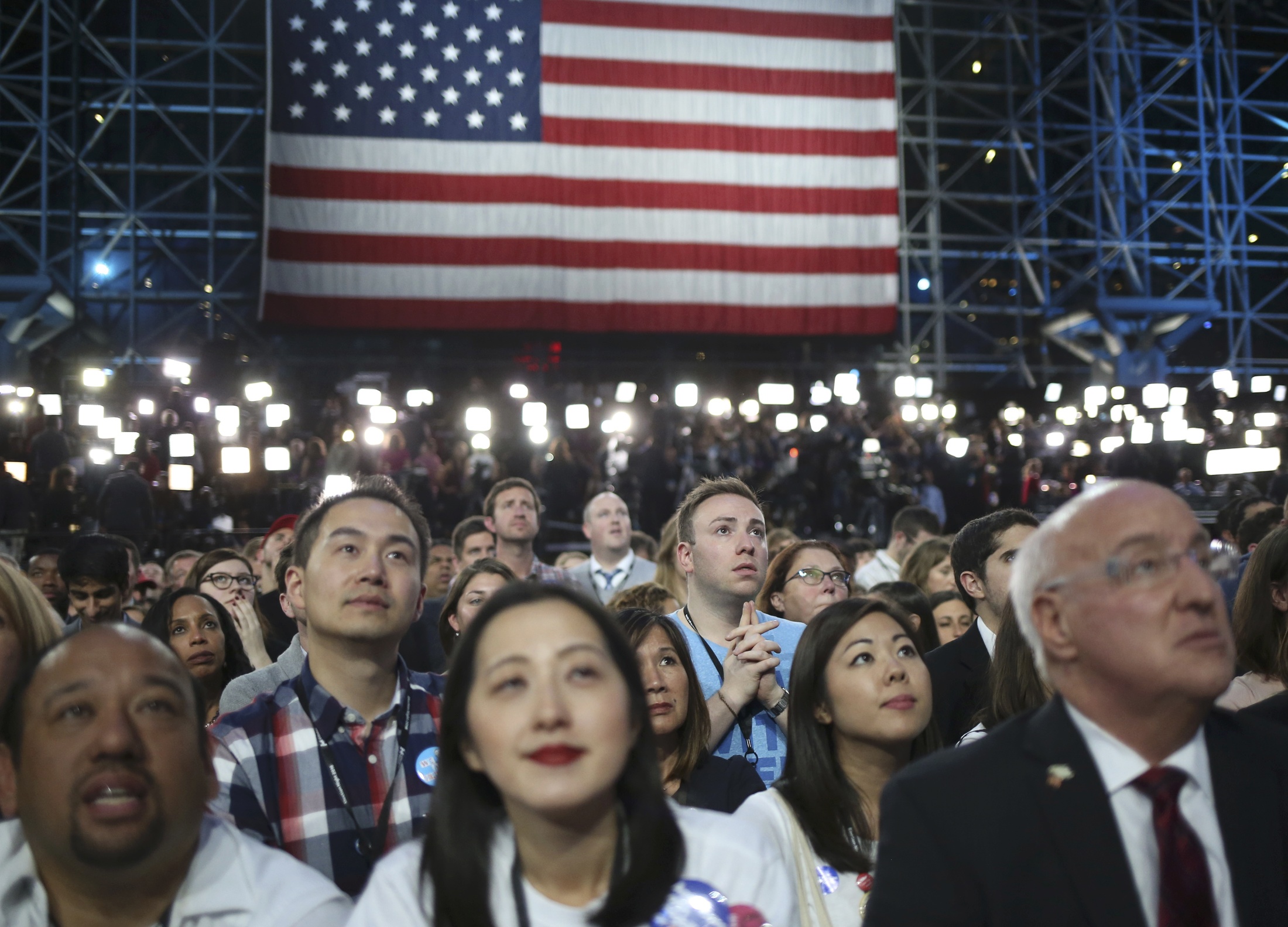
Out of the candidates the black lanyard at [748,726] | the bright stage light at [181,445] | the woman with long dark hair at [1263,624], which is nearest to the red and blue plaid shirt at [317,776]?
the black lanyard at [748,726]

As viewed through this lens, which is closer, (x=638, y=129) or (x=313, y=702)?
(x=313, y=702)

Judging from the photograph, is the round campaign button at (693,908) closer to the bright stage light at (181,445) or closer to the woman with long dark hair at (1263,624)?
the woman with long dark hair at (1263,624)

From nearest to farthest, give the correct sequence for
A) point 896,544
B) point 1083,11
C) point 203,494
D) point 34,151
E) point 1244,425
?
point 896,544 → point 203,494 → point 1244,425 → point 34,151 → point 1083,11

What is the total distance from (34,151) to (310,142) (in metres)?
4.87

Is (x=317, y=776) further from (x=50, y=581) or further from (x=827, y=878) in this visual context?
(x=50, y=581)

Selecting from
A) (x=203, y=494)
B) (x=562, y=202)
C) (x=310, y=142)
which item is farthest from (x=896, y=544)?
(x=310, y=142)

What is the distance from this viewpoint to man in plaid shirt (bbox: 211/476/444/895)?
7.41 feet

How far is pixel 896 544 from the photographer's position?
23.5ft

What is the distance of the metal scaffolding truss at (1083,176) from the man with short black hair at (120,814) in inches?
685

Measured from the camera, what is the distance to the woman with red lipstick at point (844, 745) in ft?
7.31

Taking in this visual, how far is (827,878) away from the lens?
223 cm

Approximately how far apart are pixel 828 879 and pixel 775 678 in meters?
1.03

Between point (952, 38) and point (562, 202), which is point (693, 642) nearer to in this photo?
point (562, 202)

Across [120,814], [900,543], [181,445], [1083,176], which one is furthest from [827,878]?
[1083,176]
